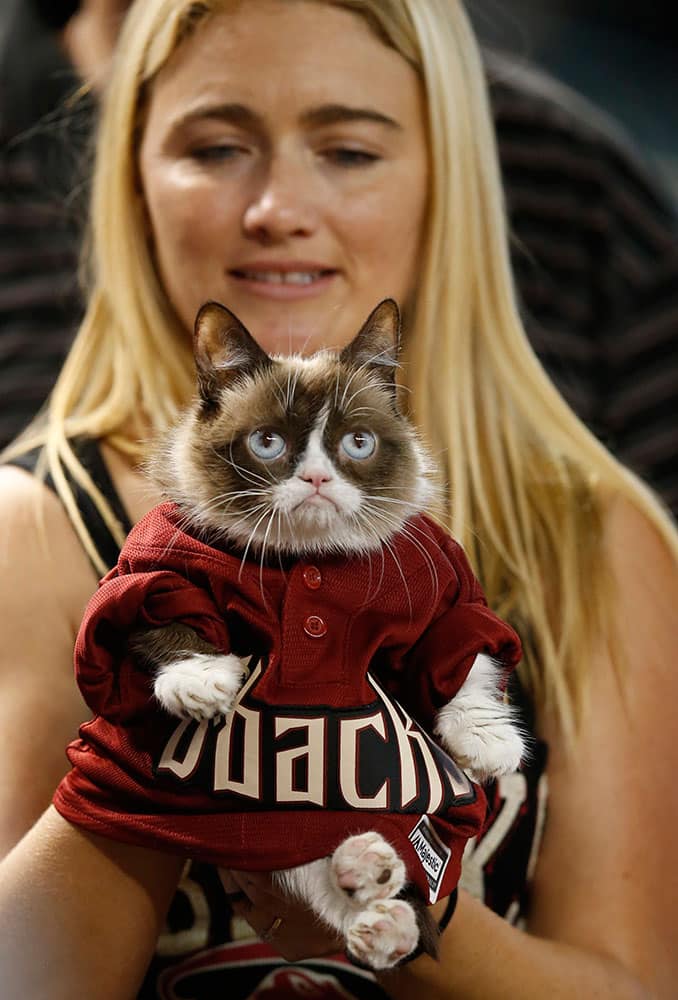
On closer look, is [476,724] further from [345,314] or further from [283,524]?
[345,314]

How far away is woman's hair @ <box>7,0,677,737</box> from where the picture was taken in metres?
0.66

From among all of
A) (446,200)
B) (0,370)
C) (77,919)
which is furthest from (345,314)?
(0,370)

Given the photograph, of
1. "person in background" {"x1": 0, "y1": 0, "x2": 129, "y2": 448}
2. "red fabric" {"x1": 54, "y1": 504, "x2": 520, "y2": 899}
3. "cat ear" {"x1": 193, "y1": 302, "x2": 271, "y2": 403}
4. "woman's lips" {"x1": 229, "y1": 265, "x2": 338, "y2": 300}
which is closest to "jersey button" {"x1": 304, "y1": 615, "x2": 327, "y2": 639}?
"red fabric" {"x1": 54, "y1": 504, "x2": 520, "y2": 899}

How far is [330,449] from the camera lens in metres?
0.43

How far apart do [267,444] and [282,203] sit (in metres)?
0.20

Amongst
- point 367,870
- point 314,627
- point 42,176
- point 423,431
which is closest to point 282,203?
point 423,431

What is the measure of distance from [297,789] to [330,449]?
0.49ft

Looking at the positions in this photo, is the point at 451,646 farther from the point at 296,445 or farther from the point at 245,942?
the point at 245,942

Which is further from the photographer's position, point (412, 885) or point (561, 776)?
point (561, 776)

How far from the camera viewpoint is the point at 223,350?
0.43 m

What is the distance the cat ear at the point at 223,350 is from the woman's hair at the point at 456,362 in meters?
0.16

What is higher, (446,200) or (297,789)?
(446,200)

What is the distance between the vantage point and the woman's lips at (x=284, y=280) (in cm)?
59

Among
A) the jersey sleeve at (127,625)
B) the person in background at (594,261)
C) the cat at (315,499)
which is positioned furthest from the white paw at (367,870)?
the person in background at (594,261)
